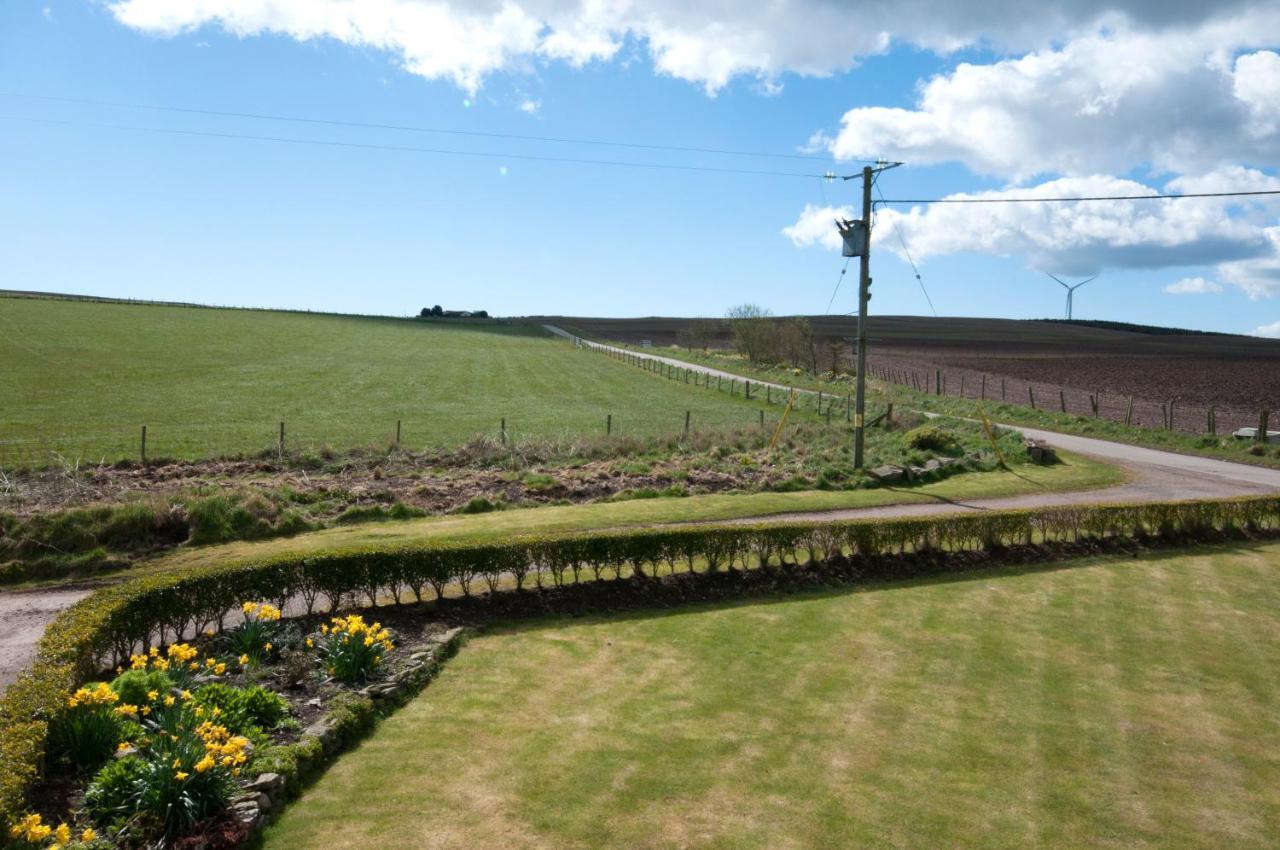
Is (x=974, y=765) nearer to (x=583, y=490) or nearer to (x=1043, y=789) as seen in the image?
(x=1043, y=789)

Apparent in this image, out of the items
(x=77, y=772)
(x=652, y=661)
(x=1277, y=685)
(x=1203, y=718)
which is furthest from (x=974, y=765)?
(x=77, y=772)

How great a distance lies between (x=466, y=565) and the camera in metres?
13.2

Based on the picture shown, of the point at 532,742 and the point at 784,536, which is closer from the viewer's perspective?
the point at 532,742

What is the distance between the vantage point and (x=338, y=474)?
74.8ft

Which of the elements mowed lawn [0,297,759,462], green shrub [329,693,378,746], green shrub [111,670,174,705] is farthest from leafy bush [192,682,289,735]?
mowed lawn [0,297,759,462]

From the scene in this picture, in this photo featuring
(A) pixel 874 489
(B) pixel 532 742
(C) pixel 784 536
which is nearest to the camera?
(B) pixel 532 742

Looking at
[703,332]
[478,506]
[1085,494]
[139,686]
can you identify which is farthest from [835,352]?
[139,686]

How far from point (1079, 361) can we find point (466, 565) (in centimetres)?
8752

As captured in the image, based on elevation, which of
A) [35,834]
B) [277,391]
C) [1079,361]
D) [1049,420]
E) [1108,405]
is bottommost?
[35,834]

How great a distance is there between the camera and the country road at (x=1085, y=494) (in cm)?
1218

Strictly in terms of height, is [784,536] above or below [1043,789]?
above

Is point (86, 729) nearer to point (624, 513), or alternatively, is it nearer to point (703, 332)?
point (624, 513)

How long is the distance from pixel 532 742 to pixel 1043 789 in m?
5.04

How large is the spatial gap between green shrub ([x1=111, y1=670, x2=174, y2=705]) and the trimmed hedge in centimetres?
45
